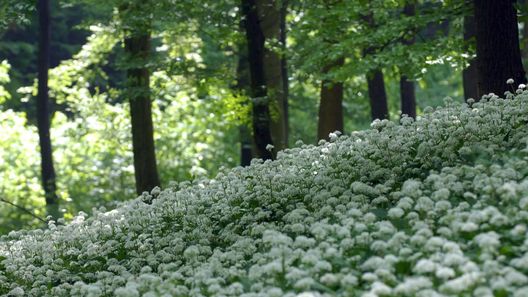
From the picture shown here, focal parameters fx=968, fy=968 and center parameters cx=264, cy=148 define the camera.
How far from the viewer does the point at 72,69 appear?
28.7 metres

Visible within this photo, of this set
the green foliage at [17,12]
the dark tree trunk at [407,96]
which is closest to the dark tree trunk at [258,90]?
the green foliage at [17,12]

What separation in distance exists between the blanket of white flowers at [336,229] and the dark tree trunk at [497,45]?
2.65ft

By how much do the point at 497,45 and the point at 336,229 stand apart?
6354mm

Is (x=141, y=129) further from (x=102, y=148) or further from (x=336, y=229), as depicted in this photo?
(x=336, y=229)

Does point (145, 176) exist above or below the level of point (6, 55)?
below

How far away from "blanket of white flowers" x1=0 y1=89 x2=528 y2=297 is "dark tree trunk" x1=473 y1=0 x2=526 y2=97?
0.81 m

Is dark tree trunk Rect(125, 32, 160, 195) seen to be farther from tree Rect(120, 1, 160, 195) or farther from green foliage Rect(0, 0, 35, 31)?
green foliage Rect(0, 0, 35, 31)

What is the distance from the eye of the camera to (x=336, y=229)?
9.29 meters

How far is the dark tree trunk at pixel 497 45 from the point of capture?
14305mm

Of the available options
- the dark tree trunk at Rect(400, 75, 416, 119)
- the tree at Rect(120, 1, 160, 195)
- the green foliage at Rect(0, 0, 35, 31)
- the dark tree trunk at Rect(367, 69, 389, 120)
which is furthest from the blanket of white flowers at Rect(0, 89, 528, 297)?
the dark tree trunk at Rect(400, 75, 416, 119)

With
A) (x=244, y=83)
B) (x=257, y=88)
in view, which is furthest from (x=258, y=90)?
(x=244, y=83)

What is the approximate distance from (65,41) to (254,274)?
161 feet

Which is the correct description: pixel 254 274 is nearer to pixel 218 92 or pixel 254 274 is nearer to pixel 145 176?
pixel 145 176

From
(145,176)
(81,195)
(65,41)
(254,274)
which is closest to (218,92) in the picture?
(145,176)
